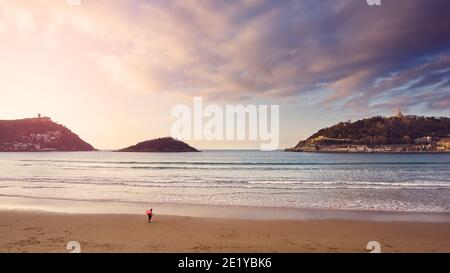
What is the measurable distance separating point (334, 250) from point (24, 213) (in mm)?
15738

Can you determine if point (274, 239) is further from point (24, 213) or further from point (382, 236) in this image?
point (24, 213)

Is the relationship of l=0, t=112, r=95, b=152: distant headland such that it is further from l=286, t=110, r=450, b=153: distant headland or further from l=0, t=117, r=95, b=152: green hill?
l=286, t=110, r=450, b=153: distant headland

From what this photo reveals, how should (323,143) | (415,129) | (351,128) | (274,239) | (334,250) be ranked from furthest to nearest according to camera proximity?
(351,128)
(323,143)
(415,129)
(274,239)
(334,250)

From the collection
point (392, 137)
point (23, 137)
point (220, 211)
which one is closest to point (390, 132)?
point (392, 137)

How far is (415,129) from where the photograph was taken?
159375 millimetres

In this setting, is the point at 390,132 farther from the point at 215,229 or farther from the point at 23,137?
the point at 23,137

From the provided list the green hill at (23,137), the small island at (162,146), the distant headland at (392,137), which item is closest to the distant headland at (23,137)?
the green hill at (23,137)

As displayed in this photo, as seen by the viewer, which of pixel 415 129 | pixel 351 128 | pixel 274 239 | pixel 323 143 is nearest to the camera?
pixel 274 239

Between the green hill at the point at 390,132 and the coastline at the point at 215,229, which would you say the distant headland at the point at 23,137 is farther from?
the coastline at the point at 215,229

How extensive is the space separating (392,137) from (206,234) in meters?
175

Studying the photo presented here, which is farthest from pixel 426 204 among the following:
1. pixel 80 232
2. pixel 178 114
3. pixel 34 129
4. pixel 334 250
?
pixel 34 129

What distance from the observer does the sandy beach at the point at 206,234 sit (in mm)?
9625

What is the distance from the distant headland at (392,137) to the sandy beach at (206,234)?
156 m

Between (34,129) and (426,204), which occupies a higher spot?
(34,129)
